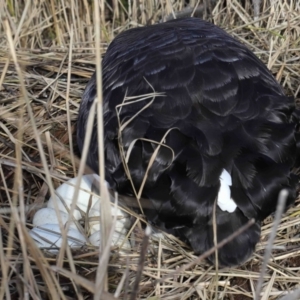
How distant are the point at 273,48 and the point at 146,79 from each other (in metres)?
1.37

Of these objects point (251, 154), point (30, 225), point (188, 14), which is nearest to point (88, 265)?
point (30, 225)

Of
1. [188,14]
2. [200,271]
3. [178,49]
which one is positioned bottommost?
[200,271]

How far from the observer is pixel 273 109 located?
2455 millimetres

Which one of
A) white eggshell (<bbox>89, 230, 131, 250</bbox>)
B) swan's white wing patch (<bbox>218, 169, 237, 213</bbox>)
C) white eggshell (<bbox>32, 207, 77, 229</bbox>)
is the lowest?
white eggshell (<bbox>89, 230, 131, 250</bbox>)

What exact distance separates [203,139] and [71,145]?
20.8 inches

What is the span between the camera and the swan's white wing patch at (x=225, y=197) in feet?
7.20

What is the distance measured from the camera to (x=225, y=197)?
86.4 inches

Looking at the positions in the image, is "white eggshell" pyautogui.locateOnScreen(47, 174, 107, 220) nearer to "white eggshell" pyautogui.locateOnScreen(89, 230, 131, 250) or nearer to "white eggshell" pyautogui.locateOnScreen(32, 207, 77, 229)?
"white eggshell" pyautogui.locateOnScreen(32, 207, 77, 229)

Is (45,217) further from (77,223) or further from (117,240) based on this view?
(117,240)

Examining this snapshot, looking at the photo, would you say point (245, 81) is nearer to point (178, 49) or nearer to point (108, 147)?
point (178, 49)

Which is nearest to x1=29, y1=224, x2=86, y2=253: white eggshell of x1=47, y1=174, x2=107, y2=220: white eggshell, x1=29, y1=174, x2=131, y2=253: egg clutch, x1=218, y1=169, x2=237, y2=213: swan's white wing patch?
x1=29, y1=174, x2=131, y2=253: egg clutch

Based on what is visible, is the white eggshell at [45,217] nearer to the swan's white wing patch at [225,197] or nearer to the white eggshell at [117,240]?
the white eggshell at [117,240]

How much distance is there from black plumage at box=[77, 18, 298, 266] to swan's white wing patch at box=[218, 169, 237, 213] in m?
0.01

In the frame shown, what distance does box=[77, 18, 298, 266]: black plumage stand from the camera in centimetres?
220
